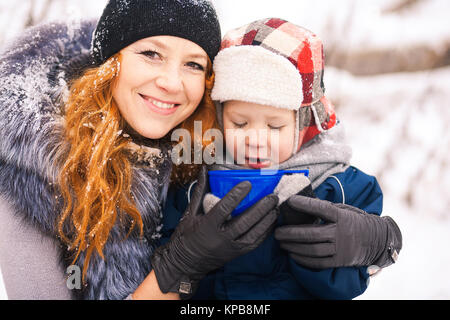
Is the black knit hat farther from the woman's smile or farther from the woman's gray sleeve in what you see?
the woman's gray sleeve

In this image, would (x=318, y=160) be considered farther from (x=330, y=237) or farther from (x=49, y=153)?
(x=49, y=153)

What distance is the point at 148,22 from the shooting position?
1364mm

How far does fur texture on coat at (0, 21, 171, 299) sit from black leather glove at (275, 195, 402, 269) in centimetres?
60

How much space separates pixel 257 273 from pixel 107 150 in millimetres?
782

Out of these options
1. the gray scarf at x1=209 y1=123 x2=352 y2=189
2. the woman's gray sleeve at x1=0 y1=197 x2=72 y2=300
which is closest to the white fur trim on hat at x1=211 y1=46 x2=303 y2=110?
the gray scarf at x1=209 y1=123 x2=352 y2=189

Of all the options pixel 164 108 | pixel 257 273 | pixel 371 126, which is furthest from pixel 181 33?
pixel 371 126

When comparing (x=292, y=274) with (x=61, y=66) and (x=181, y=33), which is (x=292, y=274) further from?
(x=61, y=66)

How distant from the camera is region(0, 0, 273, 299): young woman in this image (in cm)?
137

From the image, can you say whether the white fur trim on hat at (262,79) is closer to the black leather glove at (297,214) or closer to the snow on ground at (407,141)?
the black leather glove at (297,214)

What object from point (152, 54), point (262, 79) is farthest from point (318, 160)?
point (152, 54)

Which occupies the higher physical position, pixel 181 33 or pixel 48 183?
pixel 181 33

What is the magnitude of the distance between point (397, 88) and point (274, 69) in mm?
2501

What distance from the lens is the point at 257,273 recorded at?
147 centimetres

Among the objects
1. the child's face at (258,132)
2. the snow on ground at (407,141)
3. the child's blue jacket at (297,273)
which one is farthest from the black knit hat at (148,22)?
the snow on ground at (407,141)
